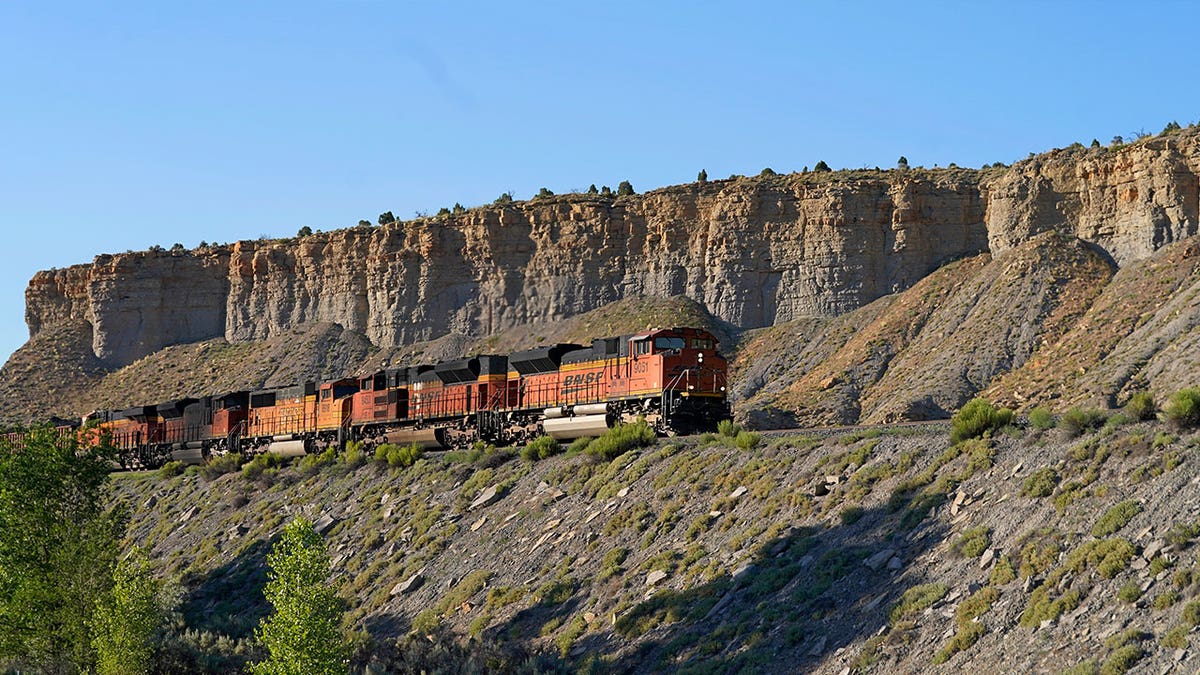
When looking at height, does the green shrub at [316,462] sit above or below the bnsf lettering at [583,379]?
below

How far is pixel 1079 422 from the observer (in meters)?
21.6

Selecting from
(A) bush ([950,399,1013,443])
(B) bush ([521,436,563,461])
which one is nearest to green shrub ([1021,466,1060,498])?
(A) bush ([950,399,1013,443])

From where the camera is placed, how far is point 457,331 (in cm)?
8169

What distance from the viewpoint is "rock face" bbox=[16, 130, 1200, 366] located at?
63.6 m

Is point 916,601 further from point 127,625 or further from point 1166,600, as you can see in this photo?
point 127,625

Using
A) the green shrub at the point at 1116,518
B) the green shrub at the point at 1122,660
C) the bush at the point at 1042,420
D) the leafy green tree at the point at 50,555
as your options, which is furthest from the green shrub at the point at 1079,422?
the leafy green tree at the point at 50,555

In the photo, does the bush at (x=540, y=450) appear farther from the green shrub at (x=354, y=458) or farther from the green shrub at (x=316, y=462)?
the green shrub at (x=316, y=462)

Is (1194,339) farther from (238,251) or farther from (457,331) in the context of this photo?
(238,251)

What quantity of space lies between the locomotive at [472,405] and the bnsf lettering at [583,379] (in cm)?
3

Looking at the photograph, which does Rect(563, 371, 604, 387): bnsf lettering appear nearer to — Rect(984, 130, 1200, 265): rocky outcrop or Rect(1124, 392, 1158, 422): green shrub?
Rect(1124, 392, 1158, 422): green shrub

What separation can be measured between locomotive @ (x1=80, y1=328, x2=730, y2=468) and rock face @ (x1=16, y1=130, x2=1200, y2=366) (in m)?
25.1

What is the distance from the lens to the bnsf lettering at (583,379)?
127ft

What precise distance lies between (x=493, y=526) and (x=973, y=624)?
1570cm

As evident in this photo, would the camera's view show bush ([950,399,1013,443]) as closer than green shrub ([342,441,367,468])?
Yes
